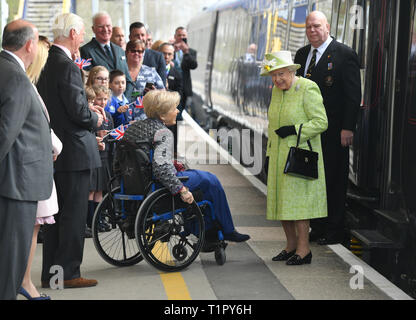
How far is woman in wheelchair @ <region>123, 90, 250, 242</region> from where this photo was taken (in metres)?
6.07

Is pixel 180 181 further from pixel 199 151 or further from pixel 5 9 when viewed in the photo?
A: pixel 5 9

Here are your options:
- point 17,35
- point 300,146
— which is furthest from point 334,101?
point 17,35

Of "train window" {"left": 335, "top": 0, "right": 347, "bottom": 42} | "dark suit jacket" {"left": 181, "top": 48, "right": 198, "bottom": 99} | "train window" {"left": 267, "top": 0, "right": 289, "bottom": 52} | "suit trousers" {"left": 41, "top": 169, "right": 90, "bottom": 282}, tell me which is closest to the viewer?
"suit trousers" {"left": 41, "top": 169, "right": 90, "bottom": 282}

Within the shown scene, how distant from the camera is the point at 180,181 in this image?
6.18 metres

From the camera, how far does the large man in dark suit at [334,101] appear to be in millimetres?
7137

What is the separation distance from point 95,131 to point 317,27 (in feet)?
7.34

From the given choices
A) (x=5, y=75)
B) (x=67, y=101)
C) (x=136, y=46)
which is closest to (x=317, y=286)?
(x=67, y=101)

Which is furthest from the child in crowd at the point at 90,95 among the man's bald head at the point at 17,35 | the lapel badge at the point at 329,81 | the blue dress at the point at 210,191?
the man's bald head at the point at 17,35

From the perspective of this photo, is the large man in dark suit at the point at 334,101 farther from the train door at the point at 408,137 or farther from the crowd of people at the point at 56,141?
the crowd of people at the point at 56,141

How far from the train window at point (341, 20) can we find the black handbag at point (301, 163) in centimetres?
192

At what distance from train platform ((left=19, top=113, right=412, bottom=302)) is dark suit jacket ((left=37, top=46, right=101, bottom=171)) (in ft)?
3.04

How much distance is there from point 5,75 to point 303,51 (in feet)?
12.0

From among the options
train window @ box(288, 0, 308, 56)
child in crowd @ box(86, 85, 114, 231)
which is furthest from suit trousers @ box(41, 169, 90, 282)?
train window @ box(288, 0, 308, 56)

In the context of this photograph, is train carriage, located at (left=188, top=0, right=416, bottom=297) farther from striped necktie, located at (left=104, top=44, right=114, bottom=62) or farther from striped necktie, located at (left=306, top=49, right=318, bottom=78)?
striped necktie, located at (left=104, top=44, right=114, bottom=62)
